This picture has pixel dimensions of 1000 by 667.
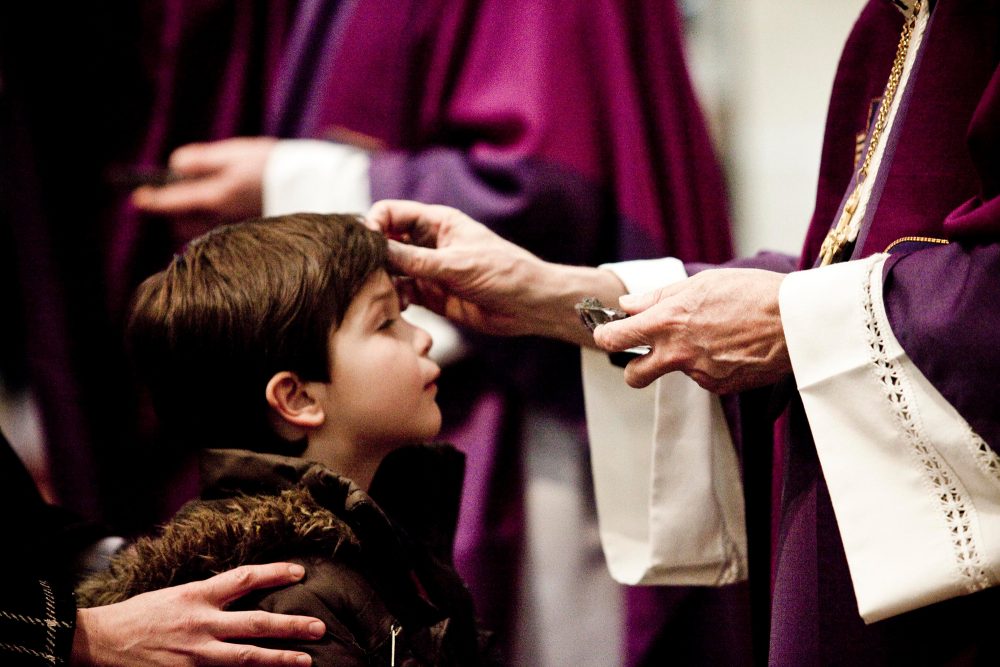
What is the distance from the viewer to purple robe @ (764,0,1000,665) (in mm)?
954

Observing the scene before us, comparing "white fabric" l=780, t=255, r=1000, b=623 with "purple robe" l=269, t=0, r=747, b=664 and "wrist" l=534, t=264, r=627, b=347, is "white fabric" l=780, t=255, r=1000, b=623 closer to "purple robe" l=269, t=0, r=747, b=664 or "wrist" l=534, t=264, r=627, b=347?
"wrist" l=534, t=264, r=627, b=347

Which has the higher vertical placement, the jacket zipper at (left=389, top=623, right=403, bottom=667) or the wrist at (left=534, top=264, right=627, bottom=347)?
the wrist at (left=534, top=264, right=627, bottom=347)

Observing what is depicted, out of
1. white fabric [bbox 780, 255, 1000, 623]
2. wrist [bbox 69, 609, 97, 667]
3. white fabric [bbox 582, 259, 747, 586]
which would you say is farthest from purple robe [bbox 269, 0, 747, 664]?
wrist [bbox 69, 609, 97, 667]

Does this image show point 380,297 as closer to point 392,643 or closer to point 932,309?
point 392,643

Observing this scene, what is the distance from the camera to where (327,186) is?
1814mm

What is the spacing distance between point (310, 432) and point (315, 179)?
0.66 m

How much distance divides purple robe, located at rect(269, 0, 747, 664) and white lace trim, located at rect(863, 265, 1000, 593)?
68 cm

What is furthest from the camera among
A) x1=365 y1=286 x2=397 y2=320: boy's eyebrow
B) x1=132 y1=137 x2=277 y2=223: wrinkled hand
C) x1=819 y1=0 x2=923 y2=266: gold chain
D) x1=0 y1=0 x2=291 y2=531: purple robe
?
x1=0 y1=0 x2=291 y2=531: purple robe

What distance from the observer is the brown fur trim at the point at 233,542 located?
112 cm

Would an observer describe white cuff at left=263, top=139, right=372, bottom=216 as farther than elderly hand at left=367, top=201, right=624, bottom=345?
Yes

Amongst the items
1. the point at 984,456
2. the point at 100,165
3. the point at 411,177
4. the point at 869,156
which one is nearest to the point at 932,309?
the point at 984,456

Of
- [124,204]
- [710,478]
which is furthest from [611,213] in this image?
[124,204]

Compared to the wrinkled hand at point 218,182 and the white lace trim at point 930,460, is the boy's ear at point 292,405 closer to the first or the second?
the white lace trim at point 930,460

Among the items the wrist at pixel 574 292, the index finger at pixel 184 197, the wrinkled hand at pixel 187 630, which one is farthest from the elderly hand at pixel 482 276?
the index finger at pixel 184 197
